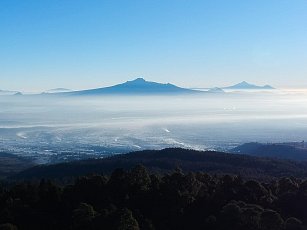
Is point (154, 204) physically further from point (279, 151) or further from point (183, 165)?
point (279, 151)

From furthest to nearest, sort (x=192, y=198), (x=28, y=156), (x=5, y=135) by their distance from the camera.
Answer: (x=5, y=135), (x=28, y=156), (x=192, y=198)

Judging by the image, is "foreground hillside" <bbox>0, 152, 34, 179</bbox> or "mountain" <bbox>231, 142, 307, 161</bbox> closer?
"foreground hillside" <bbox>0, 152, 34, 179</bbox>

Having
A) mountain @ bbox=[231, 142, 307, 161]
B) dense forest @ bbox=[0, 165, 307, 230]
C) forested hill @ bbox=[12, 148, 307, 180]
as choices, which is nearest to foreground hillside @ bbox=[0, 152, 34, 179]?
forested hill @ bbox=[12, 148, 307, 180]

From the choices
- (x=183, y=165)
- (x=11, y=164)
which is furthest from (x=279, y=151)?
(x=11, y=164)

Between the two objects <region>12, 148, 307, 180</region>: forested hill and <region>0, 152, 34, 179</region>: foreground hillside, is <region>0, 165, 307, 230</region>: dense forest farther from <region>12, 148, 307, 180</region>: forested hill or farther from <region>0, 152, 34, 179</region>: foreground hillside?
<region>0, 152, 34, 179</region>: foreground hillside

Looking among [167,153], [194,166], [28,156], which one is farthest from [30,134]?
[194,166]

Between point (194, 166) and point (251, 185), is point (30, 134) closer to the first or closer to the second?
point (194, 166)
